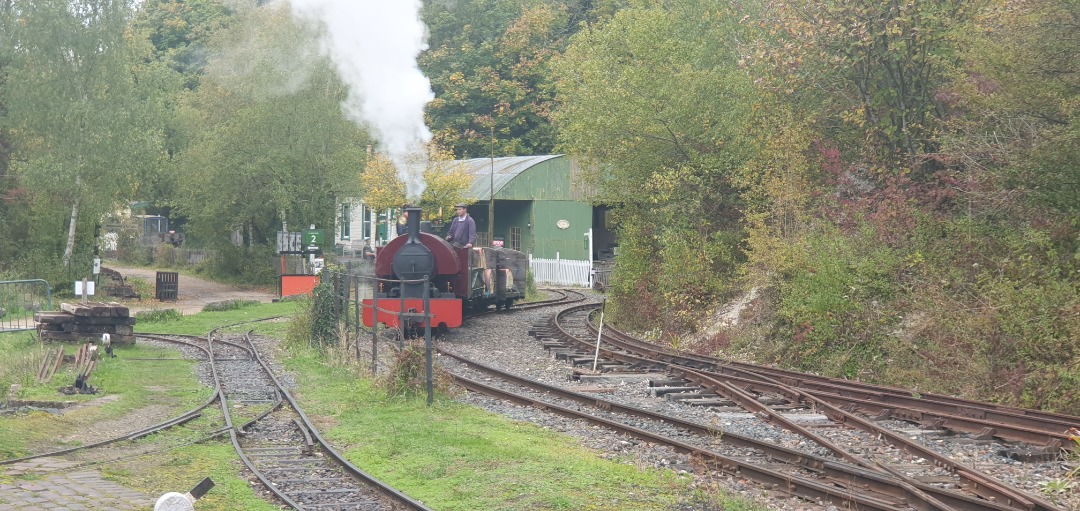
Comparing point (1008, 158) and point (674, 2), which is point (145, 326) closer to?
point (674, 2)

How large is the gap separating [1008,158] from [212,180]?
31217mm

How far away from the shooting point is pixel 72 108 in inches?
1188

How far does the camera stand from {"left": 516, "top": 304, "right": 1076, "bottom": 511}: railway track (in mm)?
7992

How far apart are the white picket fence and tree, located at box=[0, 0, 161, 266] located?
16008 mm

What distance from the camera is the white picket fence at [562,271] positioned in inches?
1581

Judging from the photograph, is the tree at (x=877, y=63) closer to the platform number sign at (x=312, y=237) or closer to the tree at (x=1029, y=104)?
the tree at (x=1029, y=104)

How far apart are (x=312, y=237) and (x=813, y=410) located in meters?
25.6

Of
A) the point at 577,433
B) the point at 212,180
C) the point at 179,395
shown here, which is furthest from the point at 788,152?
the point at 212,180

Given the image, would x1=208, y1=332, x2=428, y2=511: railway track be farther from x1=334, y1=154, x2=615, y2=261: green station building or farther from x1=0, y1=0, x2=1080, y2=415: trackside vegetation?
x1=334, y1=154, x2=615, y2=261: green station building

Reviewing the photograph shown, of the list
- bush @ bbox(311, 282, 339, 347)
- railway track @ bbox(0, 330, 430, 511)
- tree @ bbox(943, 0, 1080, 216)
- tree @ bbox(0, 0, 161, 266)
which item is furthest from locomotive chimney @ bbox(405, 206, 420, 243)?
tree @ bbox(0, 0, 161, 266)

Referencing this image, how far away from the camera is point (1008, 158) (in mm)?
14211

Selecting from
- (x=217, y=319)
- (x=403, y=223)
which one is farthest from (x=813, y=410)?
(x=217, y=319)

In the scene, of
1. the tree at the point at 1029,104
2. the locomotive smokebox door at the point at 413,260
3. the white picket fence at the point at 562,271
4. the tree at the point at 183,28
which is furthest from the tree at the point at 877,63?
the tree at the point at 183,28

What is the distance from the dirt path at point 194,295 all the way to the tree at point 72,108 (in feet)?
10.3
